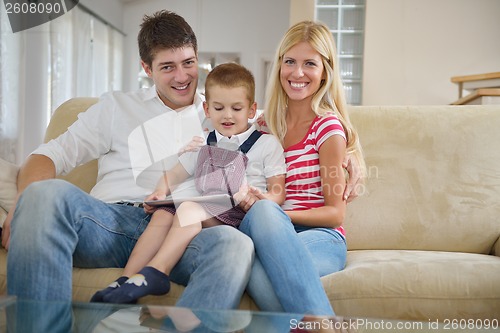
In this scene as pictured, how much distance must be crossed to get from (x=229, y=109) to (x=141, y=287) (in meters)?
0.57

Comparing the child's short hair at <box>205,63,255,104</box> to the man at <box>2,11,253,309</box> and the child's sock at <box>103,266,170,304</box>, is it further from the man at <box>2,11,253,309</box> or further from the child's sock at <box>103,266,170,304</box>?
the child's sock at <box>103,266,170,304</box>

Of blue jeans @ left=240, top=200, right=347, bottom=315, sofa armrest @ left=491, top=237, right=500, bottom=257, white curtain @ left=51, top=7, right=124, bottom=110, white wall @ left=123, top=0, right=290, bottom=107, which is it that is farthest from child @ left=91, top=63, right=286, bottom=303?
white wall @ left=123, top=0, right=290, bottom=107

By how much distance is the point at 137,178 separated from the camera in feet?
5.16

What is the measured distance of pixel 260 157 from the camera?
4.93ft

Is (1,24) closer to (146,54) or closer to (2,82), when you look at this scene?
(2,82)

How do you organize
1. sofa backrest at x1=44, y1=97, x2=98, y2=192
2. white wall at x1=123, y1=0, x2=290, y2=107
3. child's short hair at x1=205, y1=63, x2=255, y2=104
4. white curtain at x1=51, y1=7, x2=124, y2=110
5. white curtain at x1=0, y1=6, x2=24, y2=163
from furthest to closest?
white wall at x1=123, y1=0, x2=290, y2=107, white curtain at x1=51, y1=7, x2=124, y2=110, white curtain at x1=0, y1=6, x2=24, y2=163, sofa backrest at x1=44, y1=97, x2=98, y2=192, child's short hair at x1=205, y1=63, x2=255, y2=104

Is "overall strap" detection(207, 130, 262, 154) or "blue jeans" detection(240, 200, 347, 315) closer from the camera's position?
"blue jeans" detection(240, 200, 347, 315)

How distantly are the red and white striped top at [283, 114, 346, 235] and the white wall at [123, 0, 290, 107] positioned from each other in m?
5.82

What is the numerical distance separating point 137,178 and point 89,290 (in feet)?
1.25

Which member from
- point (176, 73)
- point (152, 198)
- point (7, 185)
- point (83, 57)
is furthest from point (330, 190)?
point (83, 57)

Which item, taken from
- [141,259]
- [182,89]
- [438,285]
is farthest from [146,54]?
[438,285]

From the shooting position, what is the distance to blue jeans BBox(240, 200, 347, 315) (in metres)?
1.12

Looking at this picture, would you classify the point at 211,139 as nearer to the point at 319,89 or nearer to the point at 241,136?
the point at 241,136

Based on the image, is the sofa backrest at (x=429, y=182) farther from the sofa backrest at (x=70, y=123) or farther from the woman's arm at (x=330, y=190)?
the sofa backrest at (x=70, y=123)
